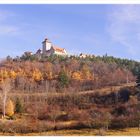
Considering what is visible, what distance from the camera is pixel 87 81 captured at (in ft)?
21.8

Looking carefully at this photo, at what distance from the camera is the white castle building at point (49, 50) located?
662 centimetres

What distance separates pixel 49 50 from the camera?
664 centimetres

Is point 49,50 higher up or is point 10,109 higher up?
point 49,50

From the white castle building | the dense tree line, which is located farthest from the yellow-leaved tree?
the white castle building

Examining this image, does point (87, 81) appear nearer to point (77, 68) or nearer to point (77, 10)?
point (77, 68)

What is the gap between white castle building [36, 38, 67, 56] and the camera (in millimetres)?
6621

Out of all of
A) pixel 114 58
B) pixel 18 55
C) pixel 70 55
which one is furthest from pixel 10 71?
pixel 114 58

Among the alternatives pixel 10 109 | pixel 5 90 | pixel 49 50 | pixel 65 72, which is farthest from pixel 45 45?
pixel 10 109

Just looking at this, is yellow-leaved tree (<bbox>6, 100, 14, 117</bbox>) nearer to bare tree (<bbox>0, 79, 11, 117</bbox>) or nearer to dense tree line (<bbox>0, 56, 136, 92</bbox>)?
bare tree (<bbox>0, 79, 11, 117</bbox>)

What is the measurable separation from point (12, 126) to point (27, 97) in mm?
321

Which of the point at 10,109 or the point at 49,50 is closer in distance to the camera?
the point at 10,109

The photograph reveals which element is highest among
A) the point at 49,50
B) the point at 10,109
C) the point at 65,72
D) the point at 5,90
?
the point at 49,50

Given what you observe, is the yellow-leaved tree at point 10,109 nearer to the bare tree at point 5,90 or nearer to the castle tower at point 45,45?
the bare tree at point 5,90

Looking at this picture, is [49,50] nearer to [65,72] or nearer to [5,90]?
[65,72]
